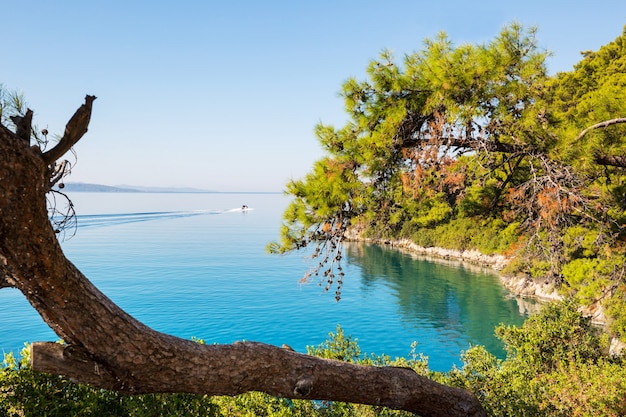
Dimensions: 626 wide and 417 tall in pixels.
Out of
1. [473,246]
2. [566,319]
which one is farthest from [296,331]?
[473,246]

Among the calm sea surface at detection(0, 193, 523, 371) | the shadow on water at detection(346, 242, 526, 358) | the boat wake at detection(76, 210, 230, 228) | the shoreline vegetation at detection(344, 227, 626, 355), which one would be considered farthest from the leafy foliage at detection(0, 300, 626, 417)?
the boat wake at detection(76, 210, 230, 228)

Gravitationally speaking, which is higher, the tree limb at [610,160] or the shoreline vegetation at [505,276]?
the tree limb at [610,160]

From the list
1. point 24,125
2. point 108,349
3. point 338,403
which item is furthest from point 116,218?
point 24,125

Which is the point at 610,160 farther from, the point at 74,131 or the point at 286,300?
the point at 286,300

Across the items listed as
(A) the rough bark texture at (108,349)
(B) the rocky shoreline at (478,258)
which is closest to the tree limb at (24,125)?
(A) the rough bark texture at (108,349)

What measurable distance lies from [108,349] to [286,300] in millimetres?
33196

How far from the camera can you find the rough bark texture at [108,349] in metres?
2.16

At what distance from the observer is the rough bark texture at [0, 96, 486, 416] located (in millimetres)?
2156

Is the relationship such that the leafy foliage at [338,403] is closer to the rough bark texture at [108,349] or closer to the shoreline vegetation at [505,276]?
the rough bark texture at [108,349]

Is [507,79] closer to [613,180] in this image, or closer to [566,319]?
[613,180]

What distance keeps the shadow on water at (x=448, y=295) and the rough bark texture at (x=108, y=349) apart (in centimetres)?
2268

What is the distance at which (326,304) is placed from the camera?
3459cm

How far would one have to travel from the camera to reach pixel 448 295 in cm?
3469

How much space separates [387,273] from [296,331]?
65.9 ft
